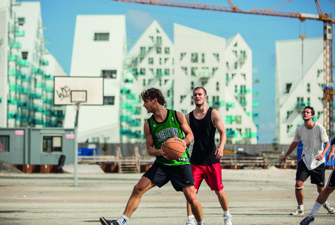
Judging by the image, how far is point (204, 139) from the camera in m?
9.41

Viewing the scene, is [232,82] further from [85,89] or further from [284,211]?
[284,211]

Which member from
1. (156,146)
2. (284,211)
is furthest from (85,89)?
(156,146)

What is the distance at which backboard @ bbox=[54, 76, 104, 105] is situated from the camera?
26797 millimetres

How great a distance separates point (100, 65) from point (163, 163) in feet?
261

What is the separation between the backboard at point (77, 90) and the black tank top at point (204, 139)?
679 inches

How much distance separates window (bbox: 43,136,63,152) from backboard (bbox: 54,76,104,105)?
16.7 metres

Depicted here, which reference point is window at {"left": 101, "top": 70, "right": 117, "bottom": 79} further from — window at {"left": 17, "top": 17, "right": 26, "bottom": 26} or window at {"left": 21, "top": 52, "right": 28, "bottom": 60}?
window at {"left": 17, "top": 17, "right": 26, "bottom": 26}

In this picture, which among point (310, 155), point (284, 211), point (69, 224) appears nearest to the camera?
point (69, 224)

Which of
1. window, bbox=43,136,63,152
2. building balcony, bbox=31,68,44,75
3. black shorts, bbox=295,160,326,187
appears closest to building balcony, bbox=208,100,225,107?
building balcony, bbox=31,68,44,75

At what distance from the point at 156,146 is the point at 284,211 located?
496 cm

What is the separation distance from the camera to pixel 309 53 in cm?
10156

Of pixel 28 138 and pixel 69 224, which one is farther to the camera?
pixel 28 138

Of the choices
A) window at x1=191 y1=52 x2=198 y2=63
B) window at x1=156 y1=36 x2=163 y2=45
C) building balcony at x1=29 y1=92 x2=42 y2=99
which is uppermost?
window at x1=156 y1=36 x2=163 y2=45

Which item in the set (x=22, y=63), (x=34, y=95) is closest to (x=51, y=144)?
(x=22, y=63)
